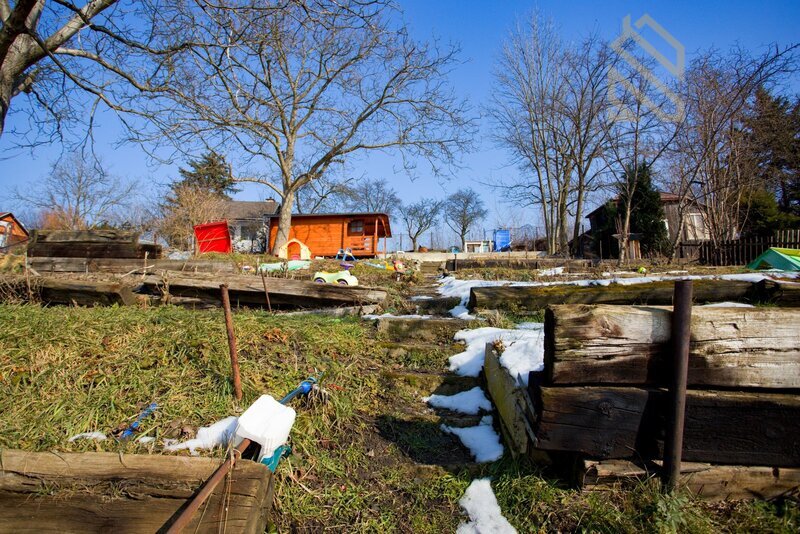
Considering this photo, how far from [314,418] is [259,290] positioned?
280 cm

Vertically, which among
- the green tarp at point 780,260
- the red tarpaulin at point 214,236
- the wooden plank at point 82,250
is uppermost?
the red tarpaulin at point 214,236

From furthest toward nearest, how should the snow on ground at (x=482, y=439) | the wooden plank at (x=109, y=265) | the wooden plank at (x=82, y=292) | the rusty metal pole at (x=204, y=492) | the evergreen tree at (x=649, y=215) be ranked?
1. the evergreen tree at (x=649, y=215)
2. the wooden plank at (x=109, y=265)
3. the wooden plank at (x=82, y=292)
4. the snow on ground at (x=482, y=439)
5. the rusty metal pole at (x=204, y=492)

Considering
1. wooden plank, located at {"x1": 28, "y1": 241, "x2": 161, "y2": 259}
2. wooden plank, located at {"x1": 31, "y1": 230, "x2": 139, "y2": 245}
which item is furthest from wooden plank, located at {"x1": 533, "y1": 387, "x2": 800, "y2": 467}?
wooden plank, located at {"x1": 31, "y1": 230, "x2": 139, "y2": 245}

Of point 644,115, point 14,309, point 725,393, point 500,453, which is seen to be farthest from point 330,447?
point 644,115

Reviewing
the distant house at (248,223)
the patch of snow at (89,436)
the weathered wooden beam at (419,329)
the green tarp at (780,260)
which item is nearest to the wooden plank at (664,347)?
the weathered wooden beam at (419,329)

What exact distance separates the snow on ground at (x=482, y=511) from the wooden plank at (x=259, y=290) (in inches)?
125

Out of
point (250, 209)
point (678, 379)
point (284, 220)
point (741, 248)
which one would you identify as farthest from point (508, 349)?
point (250, 209)

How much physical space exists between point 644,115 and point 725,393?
16.0 meters

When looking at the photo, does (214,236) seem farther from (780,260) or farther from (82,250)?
(780,260)

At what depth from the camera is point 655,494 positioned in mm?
1784

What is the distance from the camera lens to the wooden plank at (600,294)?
423 cm

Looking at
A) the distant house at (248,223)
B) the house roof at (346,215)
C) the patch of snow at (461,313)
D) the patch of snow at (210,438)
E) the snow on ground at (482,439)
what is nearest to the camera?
the patch of snow at (210,438)

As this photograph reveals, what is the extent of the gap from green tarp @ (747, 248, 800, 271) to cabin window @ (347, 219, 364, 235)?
19035 millimetres

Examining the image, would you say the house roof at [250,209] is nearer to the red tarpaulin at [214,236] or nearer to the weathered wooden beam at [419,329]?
the red tarpaulin at [214,236]
